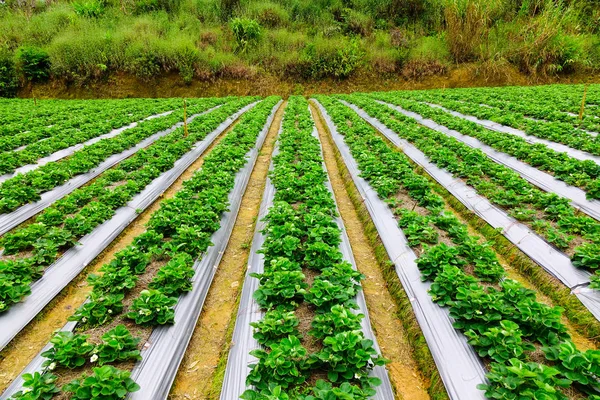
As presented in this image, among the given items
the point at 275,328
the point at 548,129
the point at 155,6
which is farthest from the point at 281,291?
the point at 155,6

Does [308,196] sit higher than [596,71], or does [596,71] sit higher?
[596,71]

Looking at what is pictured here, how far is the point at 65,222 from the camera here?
4.94m

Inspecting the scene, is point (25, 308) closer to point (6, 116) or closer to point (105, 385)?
point (105, 385)

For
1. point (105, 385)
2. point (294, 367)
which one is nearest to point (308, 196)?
point (294, 367)

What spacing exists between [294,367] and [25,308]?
10.9 feet

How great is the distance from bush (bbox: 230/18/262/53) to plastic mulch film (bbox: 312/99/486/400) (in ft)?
90.3

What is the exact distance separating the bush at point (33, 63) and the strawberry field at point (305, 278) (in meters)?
24.9

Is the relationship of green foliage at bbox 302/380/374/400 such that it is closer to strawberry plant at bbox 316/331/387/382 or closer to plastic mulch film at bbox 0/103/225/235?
strawberry plant at bbox 316/331/387/382

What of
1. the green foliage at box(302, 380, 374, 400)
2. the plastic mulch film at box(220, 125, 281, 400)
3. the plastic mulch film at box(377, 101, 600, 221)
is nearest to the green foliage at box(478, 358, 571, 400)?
the green foliage at box(302, 380, 374, 400)

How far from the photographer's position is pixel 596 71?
87.3 ft

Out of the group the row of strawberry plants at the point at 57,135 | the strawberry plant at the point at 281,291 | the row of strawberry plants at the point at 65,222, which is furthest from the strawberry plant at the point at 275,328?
the row of strawberry plants at the point at 57,135

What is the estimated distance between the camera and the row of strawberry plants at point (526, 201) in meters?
4.12

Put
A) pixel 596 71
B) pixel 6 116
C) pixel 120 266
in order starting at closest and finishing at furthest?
pixel 120 266 < pixel 6 116 < pixel 596 71

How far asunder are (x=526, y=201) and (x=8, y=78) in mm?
37517
